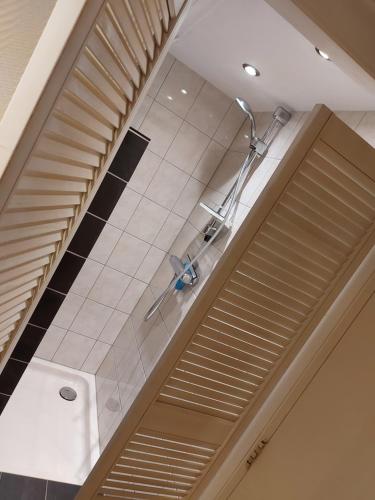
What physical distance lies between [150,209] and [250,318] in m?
1.37

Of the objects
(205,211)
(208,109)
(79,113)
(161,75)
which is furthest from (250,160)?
(79,113)

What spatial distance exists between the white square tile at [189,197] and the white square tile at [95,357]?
1018mm

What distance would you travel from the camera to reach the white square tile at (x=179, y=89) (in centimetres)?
255

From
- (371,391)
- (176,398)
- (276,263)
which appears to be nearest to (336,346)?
(371,391)

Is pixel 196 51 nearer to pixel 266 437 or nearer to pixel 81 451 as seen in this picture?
pixel 266 437

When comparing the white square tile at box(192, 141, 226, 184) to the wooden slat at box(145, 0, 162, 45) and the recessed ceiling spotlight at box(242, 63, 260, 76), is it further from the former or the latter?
the wooden slat at box(145, 0, 162, 45)

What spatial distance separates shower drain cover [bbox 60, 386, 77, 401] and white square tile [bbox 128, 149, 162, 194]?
50.5 inches

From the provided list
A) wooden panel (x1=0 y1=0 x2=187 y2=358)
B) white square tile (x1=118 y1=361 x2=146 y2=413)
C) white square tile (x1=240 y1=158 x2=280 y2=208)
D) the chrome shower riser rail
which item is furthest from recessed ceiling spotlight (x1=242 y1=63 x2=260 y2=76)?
white square tile (x1=118 y1=361 x2=146 y2=413)

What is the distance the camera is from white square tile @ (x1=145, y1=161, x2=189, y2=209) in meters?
2.67

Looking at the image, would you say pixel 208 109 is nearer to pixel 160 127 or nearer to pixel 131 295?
pixel 160 127

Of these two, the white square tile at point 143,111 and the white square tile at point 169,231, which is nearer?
the white square tile at point 143,111

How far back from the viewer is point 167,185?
8.86 ft

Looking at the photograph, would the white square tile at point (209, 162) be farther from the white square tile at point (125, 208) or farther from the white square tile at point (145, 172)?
the white square tile at point (125, 208)

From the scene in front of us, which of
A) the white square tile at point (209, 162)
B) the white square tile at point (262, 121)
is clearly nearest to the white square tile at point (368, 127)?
the white square tile at point (262, 121)
